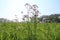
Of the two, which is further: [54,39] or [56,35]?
[56,35]

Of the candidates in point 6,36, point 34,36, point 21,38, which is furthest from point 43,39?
point 6,36

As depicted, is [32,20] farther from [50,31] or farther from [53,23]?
[53,23]

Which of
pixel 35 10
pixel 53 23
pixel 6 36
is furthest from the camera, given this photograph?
pixel 53 23

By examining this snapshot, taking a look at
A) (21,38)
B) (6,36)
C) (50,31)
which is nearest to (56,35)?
(50,31)

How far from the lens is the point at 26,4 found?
4.32 metres

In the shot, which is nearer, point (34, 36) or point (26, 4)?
point (34, 36)

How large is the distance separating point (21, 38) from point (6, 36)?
438 mm

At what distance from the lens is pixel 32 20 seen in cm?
414

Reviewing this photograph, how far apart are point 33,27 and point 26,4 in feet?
1.78

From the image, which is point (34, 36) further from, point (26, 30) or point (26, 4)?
point (26, 4)

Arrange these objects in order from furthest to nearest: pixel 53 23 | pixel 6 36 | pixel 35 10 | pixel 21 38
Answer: pixel 53 23
pixel 35 10
pixel 21 38
pixel 6 36

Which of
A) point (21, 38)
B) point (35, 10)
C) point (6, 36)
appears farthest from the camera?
point (35, 10)

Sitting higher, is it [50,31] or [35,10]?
[35,10]

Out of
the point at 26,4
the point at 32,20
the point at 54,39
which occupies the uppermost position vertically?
the point at 26,4
